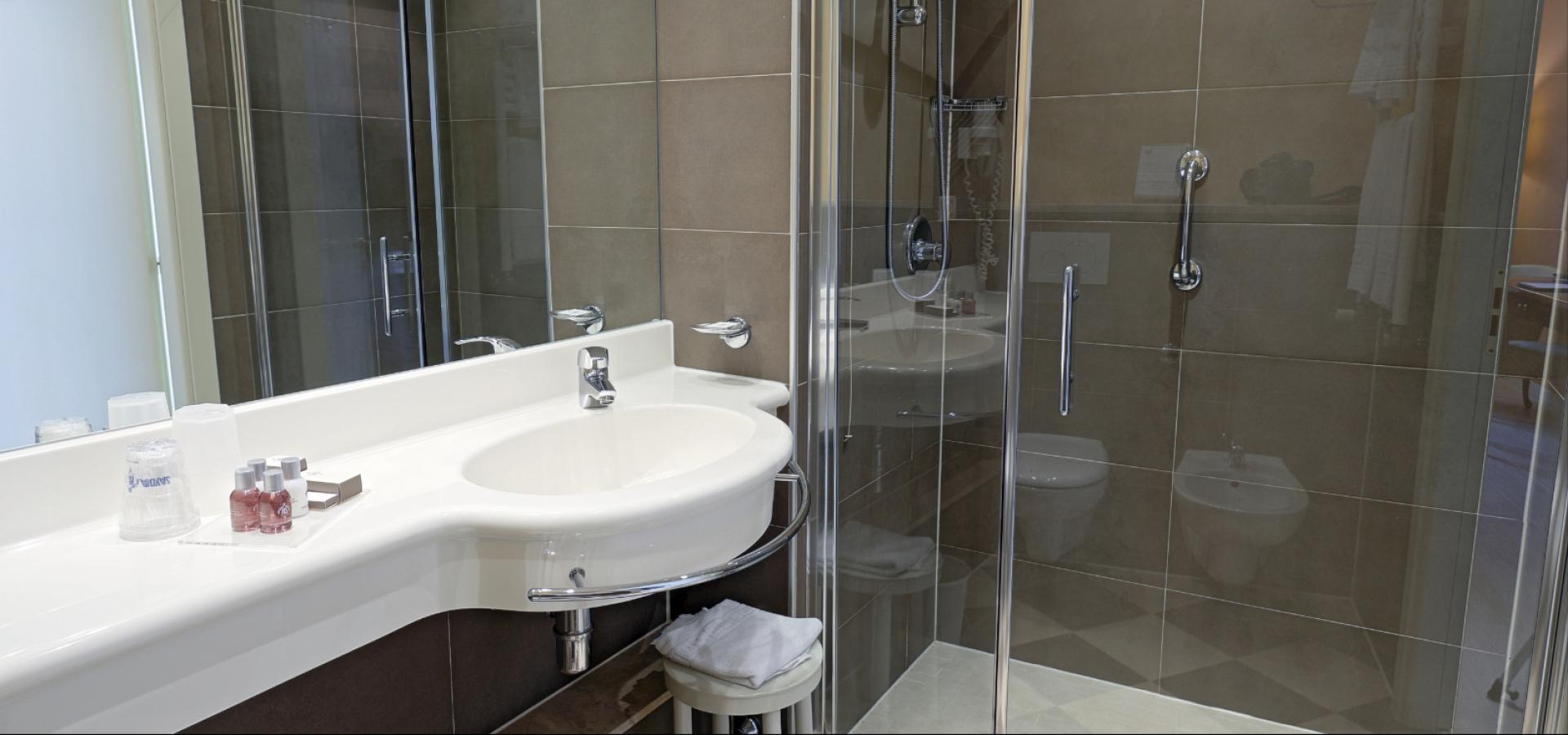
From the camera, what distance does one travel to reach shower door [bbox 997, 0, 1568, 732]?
5.62 feet

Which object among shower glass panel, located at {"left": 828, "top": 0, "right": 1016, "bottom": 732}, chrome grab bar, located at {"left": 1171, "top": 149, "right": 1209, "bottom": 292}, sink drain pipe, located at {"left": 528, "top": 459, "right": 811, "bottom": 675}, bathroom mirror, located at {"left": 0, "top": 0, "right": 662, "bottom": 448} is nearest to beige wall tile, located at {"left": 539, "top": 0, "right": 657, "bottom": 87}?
bathroom mirror, located at {"left": 0, "top": 0, "right": 662, "bottom": 448}

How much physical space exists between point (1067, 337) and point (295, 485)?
59.3 inches

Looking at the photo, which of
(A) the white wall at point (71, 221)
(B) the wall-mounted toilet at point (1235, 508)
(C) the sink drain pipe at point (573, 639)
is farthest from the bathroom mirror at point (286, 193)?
(B) the wall-mounted toilet at point (1235, 508)

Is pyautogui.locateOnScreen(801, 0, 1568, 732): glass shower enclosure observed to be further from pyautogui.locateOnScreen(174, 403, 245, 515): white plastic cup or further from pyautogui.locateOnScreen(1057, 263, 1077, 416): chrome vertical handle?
pyautogui.locateOnScreen(174, 403, 245, 515): white plastic cup

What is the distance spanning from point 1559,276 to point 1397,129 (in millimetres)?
366

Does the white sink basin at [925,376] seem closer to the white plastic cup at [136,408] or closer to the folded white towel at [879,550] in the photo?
the folded white towel at [879,550]

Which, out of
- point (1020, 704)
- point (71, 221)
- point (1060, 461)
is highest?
point (71, 221)

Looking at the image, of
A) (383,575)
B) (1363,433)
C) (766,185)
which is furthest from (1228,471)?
(383,575)

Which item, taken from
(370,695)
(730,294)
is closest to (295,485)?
(370,695)

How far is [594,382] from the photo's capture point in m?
1.61

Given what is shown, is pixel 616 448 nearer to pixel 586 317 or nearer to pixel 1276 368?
pixel 586 317

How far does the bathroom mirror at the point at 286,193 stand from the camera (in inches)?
41.6

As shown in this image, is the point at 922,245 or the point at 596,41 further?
the point at 922,245

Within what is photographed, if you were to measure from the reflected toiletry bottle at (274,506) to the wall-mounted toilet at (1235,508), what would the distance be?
1706 mm
